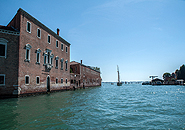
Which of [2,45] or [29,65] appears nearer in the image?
[2,45]

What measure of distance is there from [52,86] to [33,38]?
Result: 8.44 m

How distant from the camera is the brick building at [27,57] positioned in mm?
14641

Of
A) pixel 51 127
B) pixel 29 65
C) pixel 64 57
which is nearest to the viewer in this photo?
pixel 51 127

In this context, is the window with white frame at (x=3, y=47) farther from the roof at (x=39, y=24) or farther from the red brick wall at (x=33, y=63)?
the roof at (x=39, y=24)

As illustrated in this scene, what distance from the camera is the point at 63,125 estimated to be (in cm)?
567

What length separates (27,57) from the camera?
16.9 metres

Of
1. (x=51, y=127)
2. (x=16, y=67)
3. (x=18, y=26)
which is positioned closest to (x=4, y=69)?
(x=16, y=67)

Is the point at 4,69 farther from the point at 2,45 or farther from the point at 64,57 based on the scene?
the point at 64,57

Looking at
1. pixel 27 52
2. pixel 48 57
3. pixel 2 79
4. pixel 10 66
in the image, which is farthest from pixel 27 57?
pixel 48 57

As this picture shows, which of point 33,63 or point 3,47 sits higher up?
point 3,47

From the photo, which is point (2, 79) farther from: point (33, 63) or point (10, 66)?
point (33, 63)

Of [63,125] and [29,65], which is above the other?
[29,65]

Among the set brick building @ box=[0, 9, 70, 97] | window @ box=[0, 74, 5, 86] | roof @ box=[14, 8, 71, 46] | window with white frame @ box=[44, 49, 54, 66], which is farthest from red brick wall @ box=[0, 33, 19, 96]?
window with white frame @ box=[44, 49, 54, 66]

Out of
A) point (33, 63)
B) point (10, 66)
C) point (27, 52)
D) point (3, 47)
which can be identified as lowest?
point (10, 66)
